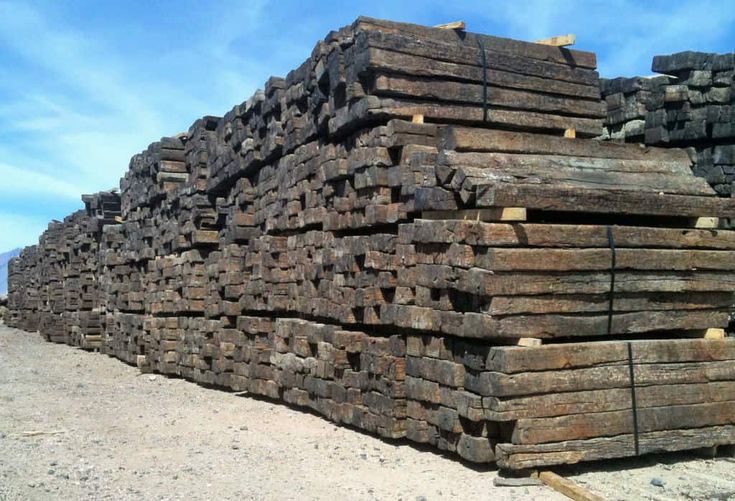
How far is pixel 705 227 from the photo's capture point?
6.79m

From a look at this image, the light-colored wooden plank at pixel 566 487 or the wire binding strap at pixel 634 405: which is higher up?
the wire binding strap at pixel 634 405

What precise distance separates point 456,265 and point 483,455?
149 cm

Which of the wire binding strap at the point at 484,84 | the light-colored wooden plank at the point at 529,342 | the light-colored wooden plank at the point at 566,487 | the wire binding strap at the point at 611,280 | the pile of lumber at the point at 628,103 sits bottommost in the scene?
the light-colored wooden plank at the point at 566,487

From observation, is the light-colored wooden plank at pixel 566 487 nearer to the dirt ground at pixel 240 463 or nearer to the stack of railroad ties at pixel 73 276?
Result: the dirt ground at pixel 240 463

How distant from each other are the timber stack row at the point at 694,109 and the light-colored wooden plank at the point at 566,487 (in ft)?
18.7

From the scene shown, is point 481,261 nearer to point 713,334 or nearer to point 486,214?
point 486,214

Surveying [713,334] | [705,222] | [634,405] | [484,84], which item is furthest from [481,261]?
[484,84]

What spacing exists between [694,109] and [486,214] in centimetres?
551

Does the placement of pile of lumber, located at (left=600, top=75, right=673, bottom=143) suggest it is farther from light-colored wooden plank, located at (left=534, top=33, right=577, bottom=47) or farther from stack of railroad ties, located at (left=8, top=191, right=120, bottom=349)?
stack of railroad ties, located at (left=8, top=191, right=120, bottom=349)

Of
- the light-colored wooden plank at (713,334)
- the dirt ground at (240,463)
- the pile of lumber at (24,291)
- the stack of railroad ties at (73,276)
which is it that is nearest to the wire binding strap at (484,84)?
the light-colored wooden plank at (713,334)

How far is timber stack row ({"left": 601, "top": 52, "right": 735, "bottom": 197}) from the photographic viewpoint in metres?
10.0

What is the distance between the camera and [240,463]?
6.88m

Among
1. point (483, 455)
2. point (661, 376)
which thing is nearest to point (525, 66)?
point (661, 376)

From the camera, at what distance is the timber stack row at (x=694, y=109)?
10.0m
